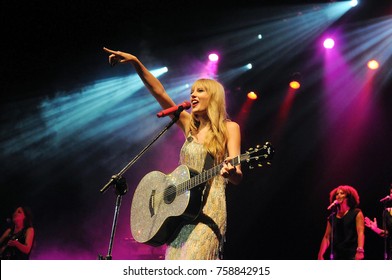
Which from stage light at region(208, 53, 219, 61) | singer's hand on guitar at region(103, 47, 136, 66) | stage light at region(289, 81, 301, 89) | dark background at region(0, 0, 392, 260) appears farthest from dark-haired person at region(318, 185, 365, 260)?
singer's hand on guitar at region(103, 47, 136, 66)

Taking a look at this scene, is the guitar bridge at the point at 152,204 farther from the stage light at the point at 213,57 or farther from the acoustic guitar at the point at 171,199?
the stage light at the point at 213,57

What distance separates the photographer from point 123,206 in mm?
11102

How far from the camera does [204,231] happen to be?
3.30m

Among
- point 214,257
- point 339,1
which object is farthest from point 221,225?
point 339,1

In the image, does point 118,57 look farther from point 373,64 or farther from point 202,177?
point 373,64

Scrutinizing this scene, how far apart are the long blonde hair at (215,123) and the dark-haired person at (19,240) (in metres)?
5.37

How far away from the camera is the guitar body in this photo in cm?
328

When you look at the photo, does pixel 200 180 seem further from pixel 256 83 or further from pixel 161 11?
pixel 256 83

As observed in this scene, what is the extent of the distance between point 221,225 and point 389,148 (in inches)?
288

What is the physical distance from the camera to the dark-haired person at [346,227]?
7473 mm

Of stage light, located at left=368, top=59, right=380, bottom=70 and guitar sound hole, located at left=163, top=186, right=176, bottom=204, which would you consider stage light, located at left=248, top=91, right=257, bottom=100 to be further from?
guitar sound hole, located at left=163, top=186, right=176, bottom=204

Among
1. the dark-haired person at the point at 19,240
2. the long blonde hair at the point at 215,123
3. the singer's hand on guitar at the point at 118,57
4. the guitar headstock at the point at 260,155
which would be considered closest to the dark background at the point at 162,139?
the dark-haired person at the point at 19,240

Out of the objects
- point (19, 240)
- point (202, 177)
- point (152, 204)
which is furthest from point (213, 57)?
point (202, 177)

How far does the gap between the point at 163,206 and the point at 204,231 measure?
1.32 feet
